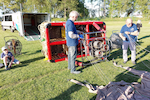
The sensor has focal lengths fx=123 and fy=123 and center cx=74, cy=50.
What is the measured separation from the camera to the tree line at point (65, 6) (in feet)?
152

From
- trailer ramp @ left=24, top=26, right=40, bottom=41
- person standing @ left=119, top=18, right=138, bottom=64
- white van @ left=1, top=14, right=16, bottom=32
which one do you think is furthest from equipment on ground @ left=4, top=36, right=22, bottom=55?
white van @ left=1, top=14, right=16, bottom=32

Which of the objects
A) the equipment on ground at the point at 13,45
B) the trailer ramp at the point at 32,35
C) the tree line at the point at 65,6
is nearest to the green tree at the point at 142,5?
the tree line at the point at 65,6

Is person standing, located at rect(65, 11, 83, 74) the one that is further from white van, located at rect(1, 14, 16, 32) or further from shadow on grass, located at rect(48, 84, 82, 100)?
white van, located at rect(1, 14, 16, 32)

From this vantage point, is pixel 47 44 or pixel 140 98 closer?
pixel 140 98

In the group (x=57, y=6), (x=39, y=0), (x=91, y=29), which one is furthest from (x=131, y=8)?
(x=91, y=29)

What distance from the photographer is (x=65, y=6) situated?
46969 millimetres

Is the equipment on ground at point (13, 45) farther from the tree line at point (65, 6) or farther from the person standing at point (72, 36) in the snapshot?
the tree line at point (65, 6)

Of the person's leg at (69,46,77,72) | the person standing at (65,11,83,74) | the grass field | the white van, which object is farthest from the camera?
the white van

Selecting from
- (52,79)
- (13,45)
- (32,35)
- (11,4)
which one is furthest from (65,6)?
(52,79)

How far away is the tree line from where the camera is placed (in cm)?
4631

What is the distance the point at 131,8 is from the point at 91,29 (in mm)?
63257

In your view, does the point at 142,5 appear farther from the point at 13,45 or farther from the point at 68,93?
the point at 68,93

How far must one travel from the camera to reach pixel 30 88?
134 inches

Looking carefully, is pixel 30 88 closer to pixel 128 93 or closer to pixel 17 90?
pixel 17 90
